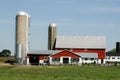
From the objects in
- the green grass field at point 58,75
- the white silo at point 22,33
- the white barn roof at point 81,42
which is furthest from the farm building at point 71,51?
the green grass field at point 58,75

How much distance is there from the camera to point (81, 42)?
Result: 89.0 metres

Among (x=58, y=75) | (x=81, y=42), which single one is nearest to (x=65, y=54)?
(x=81, y=42)

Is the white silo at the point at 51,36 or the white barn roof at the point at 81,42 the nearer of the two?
the white barn roof at the point at 81,42

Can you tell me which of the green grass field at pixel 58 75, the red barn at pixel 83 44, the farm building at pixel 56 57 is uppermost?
the red barn at pixel 83 44

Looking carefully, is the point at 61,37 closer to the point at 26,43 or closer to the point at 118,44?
the point at 26,43

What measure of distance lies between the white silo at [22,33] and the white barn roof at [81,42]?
344 inches

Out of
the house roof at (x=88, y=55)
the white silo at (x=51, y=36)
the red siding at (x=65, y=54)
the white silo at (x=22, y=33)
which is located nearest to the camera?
the red siding at (x=65, y=54)

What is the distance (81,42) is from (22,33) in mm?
14664

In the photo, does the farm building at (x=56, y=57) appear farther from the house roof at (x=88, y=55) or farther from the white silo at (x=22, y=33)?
the white silo at (x=22, y=33)

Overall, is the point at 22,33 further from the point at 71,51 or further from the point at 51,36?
the point at 51,36

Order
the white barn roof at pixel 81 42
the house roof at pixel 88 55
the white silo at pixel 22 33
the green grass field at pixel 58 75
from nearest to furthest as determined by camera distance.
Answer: the green grass field at pixel 58 75, the white silo at pixel 22 33, the house roof at pixel 88 55, the white barn roof at pixel 81 42

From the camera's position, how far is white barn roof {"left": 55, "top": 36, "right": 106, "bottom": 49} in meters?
87.1

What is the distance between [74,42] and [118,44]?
31.9 metres

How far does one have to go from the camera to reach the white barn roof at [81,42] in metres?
87.1
